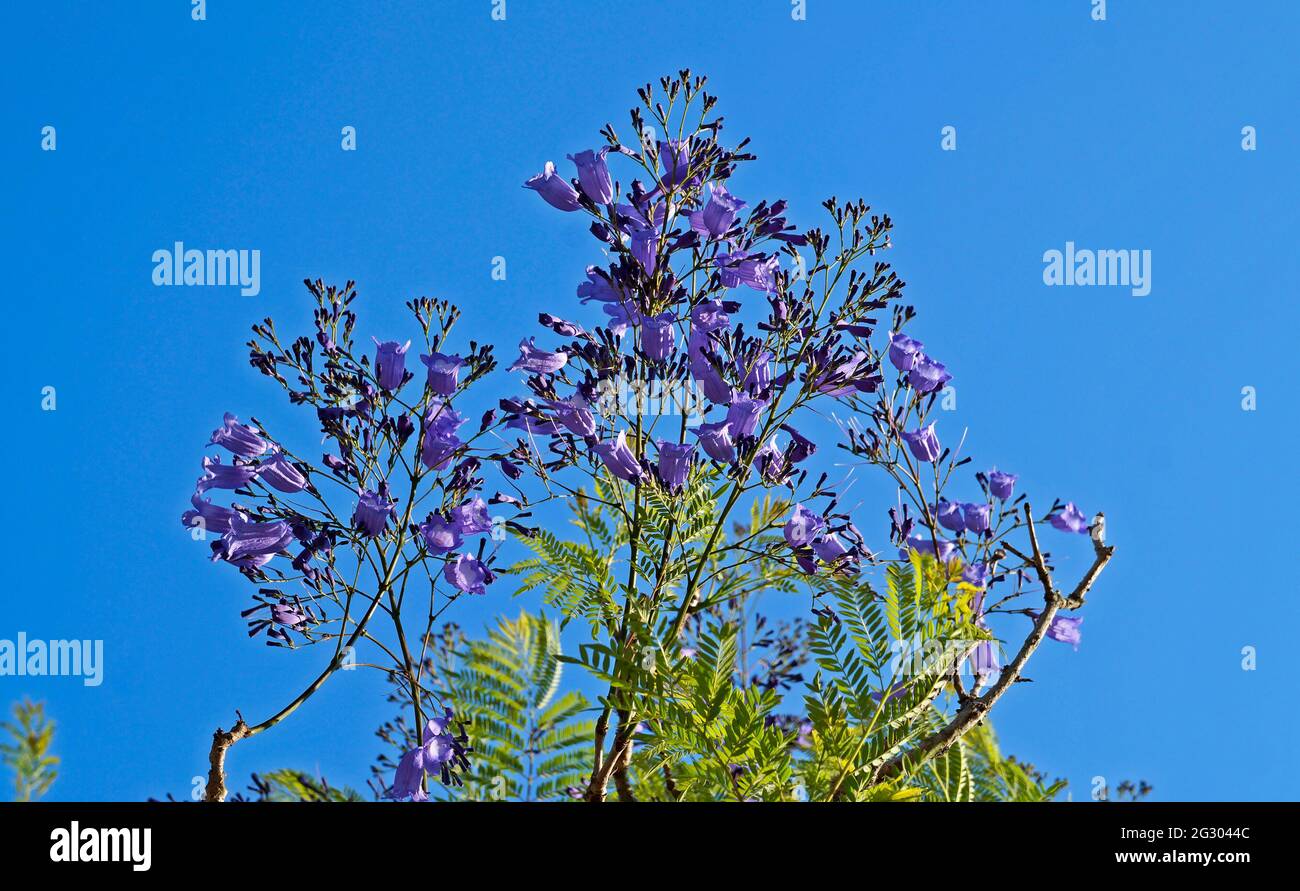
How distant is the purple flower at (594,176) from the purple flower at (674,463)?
1.37 feet

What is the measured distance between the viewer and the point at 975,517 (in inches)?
81.4

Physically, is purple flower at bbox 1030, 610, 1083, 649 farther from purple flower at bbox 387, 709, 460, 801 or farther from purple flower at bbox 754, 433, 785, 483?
purple flower at bbox 387, 709, 460, 801

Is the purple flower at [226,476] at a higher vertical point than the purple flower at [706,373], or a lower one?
lower

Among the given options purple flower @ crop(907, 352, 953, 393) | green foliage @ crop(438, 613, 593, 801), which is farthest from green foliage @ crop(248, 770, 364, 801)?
purple flower @ crop(907, 352, 953, 393)

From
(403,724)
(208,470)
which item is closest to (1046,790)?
(403,724)

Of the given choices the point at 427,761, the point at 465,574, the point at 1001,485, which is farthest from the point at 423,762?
the point at 1001,485

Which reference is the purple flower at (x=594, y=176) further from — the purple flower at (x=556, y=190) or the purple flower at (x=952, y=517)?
the purple flower at (x=952, y=517)

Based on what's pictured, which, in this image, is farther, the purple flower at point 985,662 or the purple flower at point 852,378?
the purple flower at point 852,378

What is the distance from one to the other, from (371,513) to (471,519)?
0.15 meters

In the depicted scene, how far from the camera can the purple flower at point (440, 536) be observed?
182 centimetres

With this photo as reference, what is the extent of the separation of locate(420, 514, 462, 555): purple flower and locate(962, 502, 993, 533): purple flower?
2.71ft
